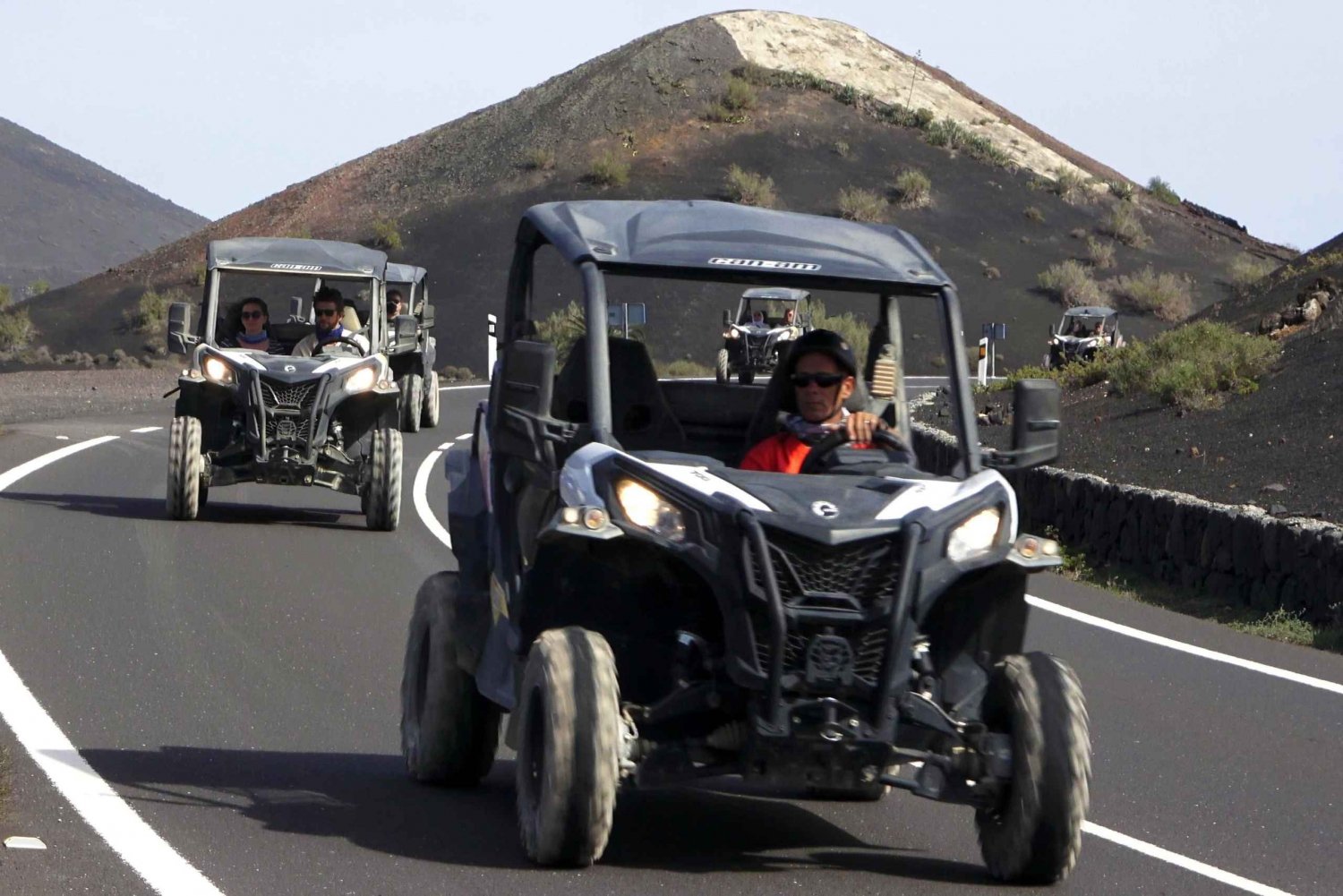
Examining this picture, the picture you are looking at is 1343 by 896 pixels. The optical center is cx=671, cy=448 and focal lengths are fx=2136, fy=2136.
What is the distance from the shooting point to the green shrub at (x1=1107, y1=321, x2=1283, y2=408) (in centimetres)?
2619

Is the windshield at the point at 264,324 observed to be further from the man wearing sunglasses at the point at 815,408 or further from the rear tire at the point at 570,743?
the rear tire at the point at 570,743

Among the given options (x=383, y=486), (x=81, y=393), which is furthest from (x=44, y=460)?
(x=81, y=393)

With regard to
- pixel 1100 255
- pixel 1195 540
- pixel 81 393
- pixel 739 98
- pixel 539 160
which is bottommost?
pixel 81 393

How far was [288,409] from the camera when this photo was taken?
58.4 feet

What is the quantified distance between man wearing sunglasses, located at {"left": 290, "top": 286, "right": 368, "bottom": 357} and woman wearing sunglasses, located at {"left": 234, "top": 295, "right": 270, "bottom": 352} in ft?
1.02

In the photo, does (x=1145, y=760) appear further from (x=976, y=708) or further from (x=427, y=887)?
(x=427, y=887)

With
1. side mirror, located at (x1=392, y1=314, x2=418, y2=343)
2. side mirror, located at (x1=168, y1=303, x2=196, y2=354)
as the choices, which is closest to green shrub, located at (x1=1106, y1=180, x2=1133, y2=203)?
side mirror, located at (x1=392, y1=314, x2=418, y2=343)

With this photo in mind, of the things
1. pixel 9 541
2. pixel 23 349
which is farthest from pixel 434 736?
pixel 23 349

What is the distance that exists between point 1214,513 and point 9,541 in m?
8.80

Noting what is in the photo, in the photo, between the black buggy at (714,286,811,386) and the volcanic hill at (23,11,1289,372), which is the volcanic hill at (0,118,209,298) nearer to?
the volcanic hill at (23,11,1289,372)

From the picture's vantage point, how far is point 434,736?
7879 millimetres

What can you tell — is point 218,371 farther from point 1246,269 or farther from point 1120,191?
point 1120,191

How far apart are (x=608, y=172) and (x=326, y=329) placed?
6728 centimetres

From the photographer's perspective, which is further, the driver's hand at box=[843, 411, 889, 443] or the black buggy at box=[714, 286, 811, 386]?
the black buggy at box=[714, 286, 811, 386]
